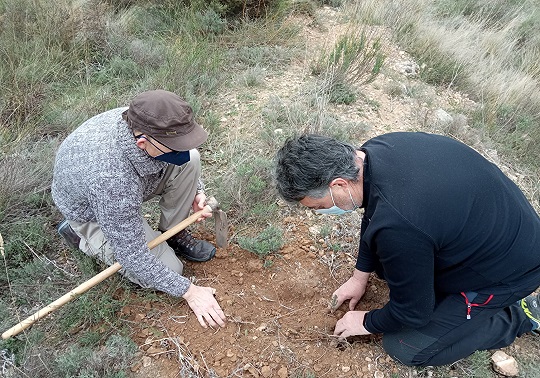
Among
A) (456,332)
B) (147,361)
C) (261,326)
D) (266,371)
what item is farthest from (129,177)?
(456,332)

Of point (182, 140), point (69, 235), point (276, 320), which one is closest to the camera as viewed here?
point (182, 140)

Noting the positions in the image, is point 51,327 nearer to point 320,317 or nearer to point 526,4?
point 320,317

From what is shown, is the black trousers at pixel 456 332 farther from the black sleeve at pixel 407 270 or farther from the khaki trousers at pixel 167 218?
the khaki trousers at pixel 167 218

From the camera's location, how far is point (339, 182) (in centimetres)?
186

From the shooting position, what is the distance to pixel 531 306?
262cm

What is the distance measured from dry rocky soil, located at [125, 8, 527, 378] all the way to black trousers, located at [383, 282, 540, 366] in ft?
0.40

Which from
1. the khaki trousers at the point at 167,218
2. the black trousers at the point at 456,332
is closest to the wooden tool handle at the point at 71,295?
the khaki trousers at the point at 167,218

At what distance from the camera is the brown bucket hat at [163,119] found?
1922mm

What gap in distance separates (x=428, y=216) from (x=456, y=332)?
2.82ft

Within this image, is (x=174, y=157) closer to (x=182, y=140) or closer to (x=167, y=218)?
(x=182, y=140)

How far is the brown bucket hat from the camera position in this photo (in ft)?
6.31

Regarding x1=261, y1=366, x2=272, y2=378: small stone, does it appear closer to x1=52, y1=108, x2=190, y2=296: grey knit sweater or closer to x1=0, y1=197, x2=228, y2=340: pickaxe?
x1=52, y1=108, x2=190, y2=296: grey knit sweater

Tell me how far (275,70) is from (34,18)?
8.63ft

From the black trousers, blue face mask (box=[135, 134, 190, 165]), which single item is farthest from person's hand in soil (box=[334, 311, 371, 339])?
blue face mask (box=[135, 134, 190, 165])
